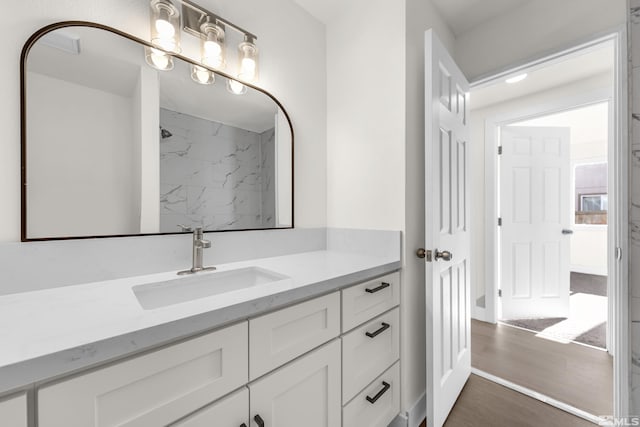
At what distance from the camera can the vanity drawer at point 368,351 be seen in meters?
1.05

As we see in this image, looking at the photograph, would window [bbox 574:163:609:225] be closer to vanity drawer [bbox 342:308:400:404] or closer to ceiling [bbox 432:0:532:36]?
ceiling [bbox 432:0:532:36]

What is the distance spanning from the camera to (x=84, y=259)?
934mm

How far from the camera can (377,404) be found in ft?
3.98

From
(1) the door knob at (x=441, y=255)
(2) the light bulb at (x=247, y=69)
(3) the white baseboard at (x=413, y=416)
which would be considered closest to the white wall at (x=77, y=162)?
(2) the light bulb at (x=247, y=69)

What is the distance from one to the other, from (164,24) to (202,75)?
0.73ft

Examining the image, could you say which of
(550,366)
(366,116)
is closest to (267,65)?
(366,116)

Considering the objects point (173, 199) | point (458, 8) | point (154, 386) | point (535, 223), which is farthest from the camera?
point (535, 223)

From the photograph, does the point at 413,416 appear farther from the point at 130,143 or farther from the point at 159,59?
the point at 159,59

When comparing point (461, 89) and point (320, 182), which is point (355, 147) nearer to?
point (320, 182)

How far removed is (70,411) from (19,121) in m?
0.91

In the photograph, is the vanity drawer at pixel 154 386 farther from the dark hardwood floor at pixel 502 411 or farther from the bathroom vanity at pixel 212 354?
the dark hardwood floor at pixel 502 411

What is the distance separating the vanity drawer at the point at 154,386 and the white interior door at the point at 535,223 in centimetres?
299

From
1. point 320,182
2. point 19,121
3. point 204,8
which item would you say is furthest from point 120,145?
point 320,182

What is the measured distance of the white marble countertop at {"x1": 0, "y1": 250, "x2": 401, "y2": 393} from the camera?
0.47m
